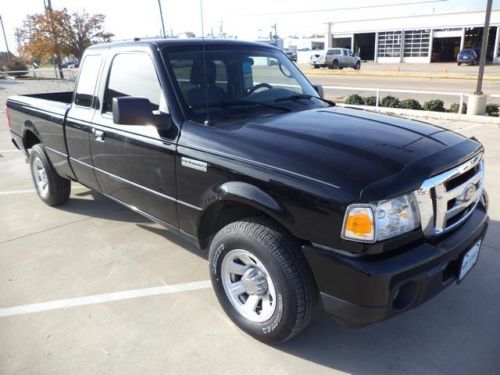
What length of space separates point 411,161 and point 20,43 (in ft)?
125

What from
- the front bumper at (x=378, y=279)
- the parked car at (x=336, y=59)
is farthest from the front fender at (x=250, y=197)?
the parked car at (x=336, y=59)

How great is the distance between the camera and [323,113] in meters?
3.60

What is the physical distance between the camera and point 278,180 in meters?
2.61

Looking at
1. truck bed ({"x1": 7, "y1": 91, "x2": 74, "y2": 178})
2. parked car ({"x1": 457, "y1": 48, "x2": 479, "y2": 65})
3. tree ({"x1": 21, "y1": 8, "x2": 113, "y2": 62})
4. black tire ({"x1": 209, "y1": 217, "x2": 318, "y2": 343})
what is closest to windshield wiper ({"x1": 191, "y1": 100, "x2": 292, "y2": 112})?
black tire ({"x1": 209, "y1": 217, "x2": 318, "y2": 343})

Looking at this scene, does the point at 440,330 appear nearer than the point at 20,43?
Yes

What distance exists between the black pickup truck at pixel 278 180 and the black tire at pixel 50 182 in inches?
47.4

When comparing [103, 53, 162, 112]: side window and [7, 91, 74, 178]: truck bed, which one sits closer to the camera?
[103, 53, 162, 112]: side window

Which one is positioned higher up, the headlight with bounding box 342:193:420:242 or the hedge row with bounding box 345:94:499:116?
the headlight with bounding box 342:193:420:242

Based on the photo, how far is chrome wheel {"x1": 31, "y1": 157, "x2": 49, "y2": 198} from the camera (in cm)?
555

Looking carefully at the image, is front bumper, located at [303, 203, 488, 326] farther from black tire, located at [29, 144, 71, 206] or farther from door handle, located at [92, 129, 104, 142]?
black tire, located at [29, 144, 71, 206]

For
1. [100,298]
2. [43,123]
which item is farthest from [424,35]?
[100,298]

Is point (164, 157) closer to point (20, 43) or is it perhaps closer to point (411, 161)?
point (411, 161)

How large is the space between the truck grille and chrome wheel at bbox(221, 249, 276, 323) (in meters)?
0.98

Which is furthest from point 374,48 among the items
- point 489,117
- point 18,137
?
point 18,137
